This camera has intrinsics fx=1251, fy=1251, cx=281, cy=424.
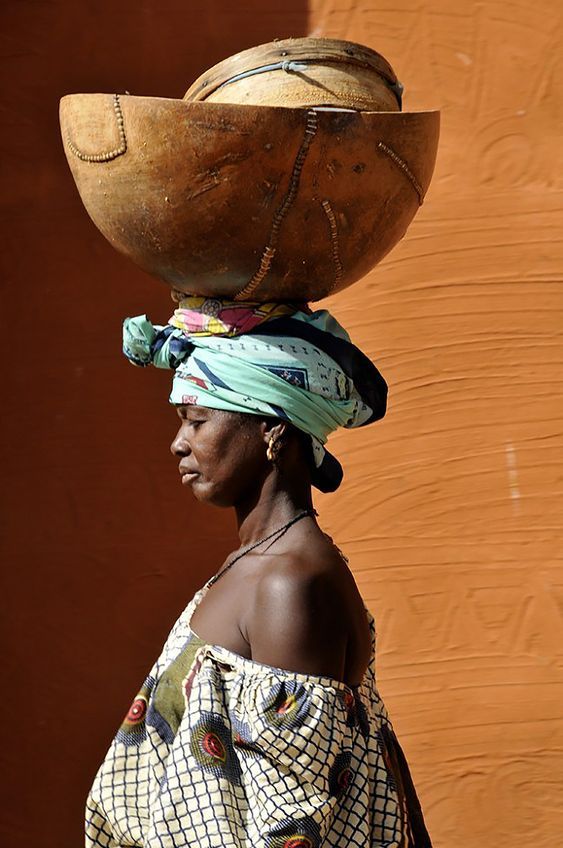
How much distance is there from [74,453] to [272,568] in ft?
5.70

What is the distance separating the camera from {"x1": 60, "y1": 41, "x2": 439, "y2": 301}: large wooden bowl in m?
2.09

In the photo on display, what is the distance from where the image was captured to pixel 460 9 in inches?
146

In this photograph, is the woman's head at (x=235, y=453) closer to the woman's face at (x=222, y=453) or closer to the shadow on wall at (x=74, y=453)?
the woman's face at (x=222, y=453)

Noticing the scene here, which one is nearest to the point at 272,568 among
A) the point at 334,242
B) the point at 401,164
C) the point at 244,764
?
the point at 244,764

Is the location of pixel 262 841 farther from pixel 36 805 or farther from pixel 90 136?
pixel 36 805

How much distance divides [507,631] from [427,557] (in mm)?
323

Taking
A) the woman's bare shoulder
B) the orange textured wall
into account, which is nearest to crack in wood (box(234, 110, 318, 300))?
the woman's bare shoulder

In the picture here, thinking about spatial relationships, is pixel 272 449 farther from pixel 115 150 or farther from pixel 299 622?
pixel 115 150

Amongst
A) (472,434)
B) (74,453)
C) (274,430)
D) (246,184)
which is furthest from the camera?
(74,453)

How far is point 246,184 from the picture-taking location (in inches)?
83.6

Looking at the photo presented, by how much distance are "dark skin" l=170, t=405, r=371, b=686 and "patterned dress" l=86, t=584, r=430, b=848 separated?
47 mm

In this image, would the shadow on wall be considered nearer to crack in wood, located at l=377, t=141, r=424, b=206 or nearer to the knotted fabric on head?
the knotted fabric on head

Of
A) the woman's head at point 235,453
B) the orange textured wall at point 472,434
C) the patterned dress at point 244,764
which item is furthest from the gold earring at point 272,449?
the orange textured wall at point 472,434

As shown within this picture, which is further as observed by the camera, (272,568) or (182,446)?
(182,446)
